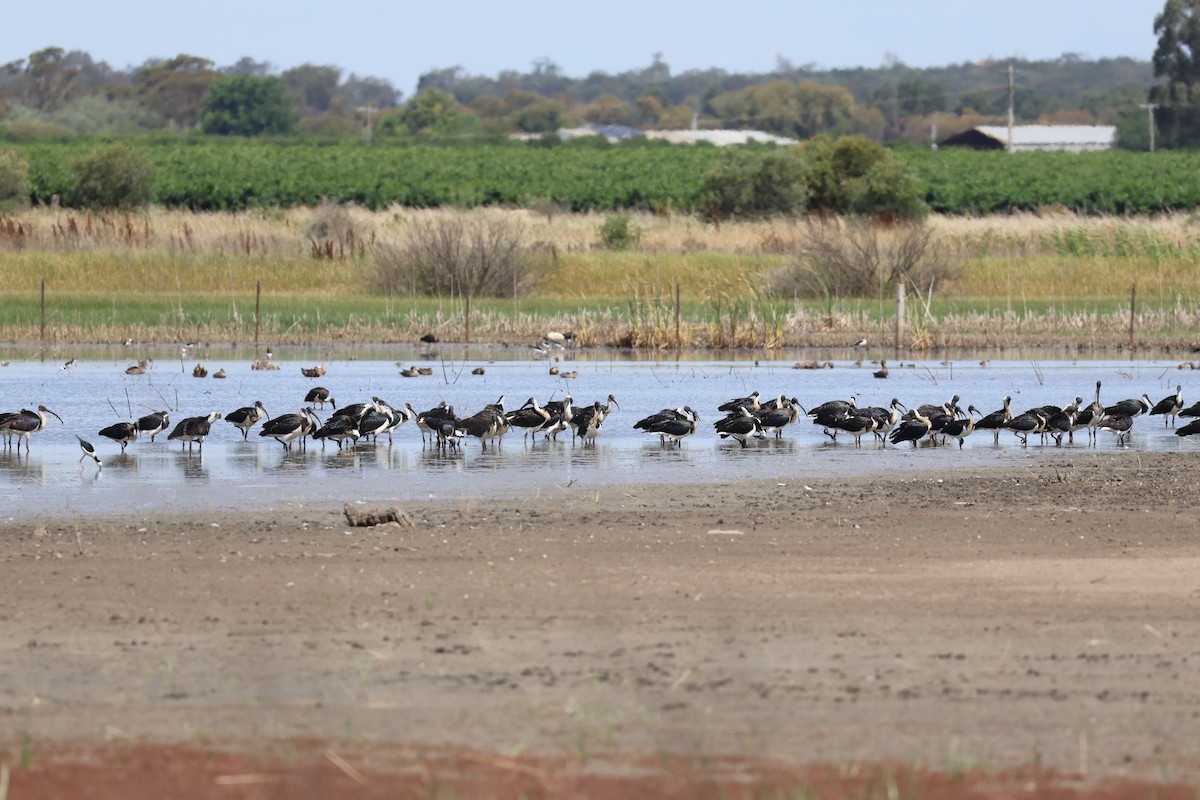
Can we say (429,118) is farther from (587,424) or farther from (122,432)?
(122,432)

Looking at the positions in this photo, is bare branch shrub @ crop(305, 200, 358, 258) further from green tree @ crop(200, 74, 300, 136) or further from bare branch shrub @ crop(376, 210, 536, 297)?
green tree @ crop(200, 74, 300, 136)

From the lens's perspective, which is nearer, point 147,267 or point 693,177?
point 147,267

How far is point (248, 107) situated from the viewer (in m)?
154

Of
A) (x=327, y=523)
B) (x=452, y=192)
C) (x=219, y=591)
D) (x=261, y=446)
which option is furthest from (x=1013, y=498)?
(x=452, y=192)

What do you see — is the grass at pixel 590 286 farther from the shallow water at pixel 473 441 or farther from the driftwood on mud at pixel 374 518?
the driftwood on mud at pixel 374 518

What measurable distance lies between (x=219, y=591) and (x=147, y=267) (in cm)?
3834

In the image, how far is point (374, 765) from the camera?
21.4ft

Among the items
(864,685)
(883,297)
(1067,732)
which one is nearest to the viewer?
(1067,732)

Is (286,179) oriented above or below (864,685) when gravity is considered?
above

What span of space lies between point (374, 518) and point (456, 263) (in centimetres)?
3227

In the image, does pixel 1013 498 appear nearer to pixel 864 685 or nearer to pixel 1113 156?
pixel 864 685

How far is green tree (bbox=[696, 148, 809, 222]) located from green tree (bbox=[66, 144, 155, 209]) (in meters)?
18.8

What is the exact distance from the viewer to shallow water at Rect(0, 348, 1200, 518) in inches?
599

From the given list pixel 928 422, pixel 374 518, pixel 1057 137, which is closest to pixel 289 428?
pixel 374 518
